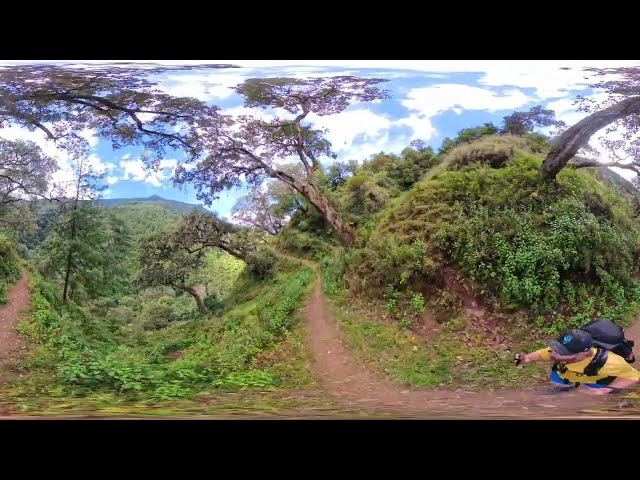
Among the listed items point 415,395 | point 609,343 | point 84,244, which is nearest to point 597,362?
point 609,343

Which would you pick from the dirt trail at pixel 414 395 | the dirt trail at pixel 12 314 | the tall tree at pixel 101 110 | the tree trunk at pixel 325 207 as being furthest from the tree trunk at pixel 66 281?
the dirt trail at pixel 414 395

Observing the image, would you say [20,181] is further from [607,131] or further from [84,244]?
[607,131]

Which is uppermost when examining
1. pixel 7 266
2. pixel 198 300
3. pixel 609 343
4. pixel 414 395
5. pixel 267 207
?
pixel 267 207

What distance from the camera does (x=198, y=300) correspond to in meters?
5.72

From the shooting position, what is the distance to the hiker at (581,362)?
17.8ft

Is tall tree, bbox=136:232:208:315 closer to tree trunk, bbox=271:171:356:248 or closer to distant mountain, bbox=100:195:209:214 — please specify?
distant mountain, bbox=100:195:209:214

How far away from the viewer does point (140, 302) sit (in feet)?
18.6

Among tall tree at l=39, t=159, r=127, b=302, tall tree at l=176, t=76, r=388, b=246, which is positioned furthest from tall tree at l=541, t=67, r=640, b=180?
tall tree at l=39, t=159, r=127, b=302

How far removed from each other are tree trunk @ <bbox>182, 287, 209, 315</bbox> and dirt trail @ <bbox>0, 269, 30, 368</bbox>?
1400 mm

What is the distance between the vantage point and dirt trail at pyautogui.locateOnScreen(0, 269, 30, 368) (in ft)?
18.3

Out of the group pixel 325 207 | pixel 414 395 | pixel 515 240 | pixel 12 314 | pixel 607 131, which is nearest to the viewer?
pixel 414 395

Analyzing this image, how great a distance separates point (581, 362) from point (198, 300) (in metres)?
3.30

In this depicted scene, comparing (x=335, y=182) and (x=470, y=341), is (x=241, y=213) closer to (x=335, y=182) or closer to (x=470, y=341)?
(x=335, y=182)

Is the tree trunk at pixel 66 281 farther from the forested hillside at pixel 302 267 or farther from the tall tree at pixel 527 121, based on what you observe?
the tall tree at pixel 527 121
